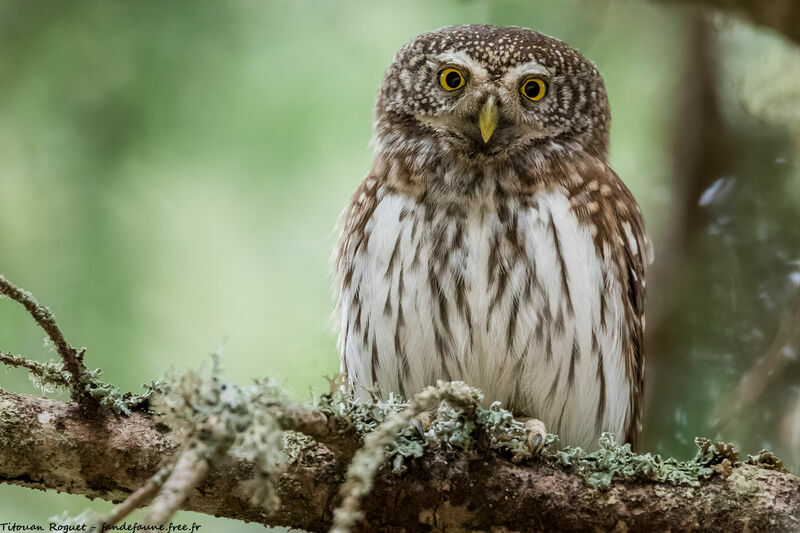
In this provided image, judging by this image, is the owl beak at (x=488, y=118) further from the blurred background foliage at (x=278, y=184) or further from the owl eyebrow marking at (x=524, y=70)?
the blurred background foliage at (x=278, y=184)

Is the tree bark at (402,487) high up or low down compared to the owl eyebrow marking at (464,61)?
down

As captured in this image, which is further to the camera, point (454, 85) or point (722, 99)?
point (722, 99)

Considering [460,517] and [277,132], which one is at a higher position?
[277,132]

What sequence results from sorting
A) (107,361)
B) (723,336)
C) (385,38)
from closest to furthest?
(107,361) < (723,336) < (385,38)

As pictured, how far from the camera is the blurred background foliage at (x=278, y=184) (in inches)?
139

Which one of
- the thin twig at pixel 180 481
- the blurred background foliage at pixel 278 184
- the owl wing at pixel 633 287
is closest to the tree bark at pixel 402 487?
the thin twig at pixel 180 481

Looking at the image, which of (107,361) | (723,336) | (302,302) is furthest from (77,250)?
(723,336)

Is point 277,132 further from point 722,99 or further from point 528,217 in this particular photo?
point 722,99

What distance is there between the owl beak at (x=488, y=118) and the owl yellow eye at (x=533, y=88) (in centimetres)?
18

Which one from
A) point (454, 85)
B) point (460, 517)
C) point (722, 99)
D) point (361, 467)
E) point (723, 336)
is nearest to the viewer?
point (361, 467)

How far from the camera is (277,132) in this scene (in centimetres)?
424

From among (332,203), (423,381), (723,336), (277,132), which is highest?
(277,132)

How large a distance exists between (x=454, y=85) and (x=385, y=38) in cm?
159

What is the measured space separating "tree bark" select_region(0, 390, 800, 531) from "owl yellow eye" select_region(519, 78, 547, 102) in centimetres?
141
